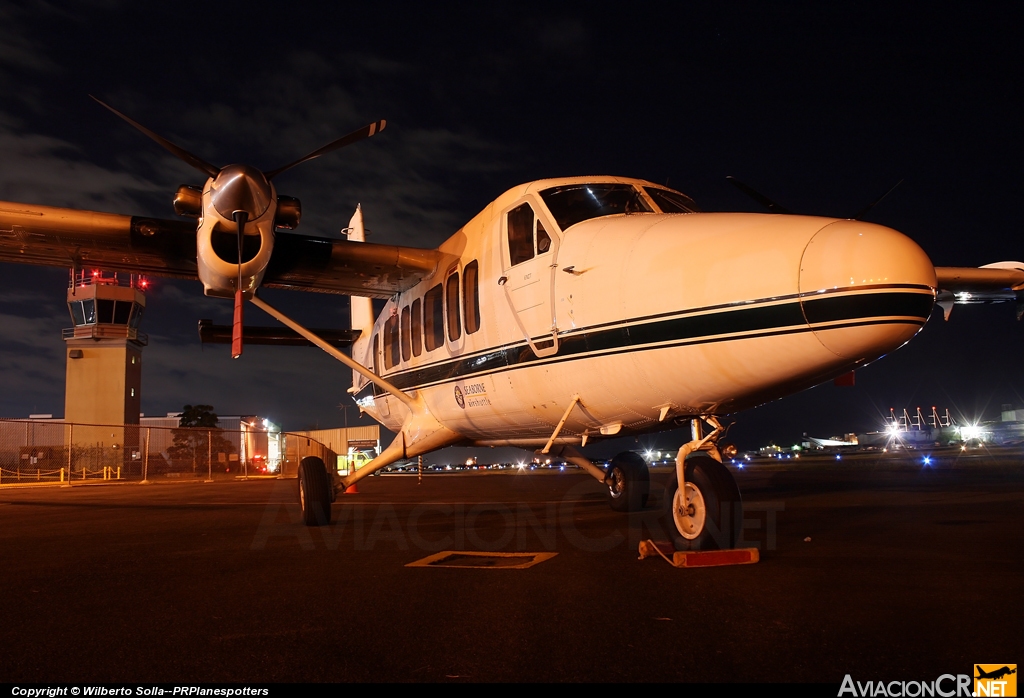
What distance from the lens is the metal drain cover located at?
5906mm

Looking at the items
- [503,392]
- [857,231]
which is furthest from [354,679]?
[503,392]

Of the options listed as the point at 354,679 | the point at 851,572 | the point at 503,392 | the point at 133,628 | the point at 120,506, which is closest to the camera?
the point at 354,679

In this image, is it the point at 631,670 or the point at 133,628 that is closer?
the point at 631,670

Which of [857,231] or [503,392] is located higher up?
[857,231]

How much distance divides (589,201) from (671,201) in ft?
2.92

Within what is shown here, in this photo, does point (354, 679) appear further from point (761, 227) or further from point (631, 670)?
point (761, 227)

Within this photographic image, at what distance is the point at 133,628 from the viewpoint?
3875 mm

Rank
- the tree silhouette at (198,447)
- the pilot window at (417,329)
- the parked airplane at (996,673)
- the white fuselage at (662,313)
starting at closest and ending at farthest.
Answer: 1. the parked airplane at (996,673)
2. the white fuselage at (662,313)
3. the pilot window at (417,329)
4. the tree silhouette at (198,447)

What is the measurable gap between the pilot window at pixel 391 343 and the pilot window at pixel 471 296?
2640mm

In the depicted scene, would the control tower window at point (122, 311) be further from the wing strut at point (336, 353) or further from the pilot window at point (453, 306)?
the pilot window at point (453, 306)

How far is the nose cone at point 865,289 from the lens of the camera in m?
4.73

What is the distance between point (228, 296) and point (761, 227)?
21.8 feet

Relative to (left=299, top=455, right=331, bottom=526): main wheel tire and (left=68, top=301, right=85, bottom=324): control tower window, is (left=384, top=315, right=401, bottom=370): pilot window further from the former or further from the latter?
(left=68, top=301, right=85, bottom=324): control tower window

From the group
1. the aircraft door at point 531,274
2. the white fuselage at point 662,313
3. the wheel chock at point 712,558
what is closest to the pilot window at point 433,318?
the white fuselage at point 662,313
